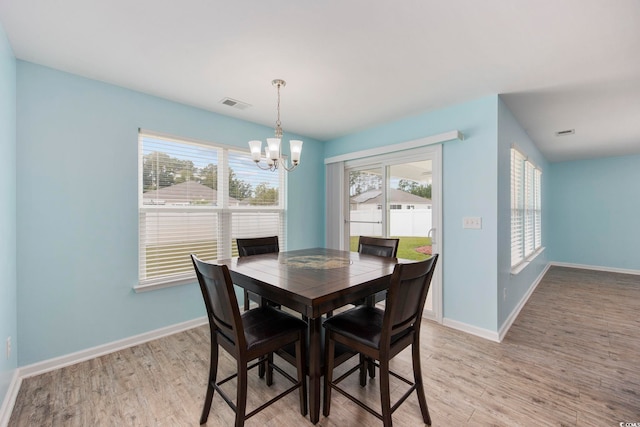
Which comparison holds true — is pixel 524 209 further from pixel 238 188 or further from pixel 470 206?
pixel 238 188

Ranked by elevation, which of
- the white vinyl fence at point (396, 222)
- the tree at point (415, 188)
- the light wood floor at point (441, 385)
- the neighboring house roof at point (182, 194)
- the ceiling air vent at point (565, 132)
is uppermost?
the ceiling air vent at point (565, 132)

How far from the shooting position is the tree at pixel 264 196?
3708 mm

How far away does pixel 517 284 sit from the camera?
136 inches

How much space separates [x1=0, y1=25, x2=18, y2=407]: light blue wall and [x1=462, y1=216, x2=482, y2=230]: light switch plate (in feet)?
12.5

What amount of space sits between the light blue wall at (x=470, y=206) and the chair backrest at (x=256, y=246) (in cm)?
198

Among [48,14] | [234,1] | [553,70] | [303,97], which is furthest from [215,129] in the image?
[553,70]

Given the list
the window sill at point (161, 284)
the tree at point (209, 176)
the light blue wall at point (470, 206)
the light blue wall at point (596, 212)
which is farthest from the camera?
the light blue wall at point (596, 212)

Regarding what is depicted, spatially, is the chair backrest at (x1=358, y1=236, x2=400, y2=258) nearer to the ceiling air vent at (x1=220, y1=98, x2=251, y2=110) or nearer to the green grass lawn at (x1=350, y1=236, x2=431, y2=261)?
the green grass lawn at (x1=350, y1=236, x2=431, y2=261)

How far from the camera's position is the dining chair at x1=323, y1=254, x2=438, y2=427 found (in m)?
1.42

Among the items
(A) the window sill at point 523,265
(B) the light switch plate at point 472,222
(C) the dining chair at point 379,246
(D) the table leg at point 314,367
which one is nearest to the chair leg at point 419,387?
(D) the table leg at point 314,367

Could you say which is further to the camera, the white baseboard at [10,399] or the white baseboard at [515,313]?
the white baseboard at [515,313]

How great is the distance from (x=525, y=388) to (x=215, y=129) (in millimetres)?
3772

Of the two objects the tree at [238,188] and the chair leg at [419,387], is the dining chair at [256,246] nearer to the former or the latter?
the tree at [238,188]

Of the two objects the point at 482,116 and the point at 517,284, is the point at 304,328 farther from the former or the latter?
the point at 517,284
